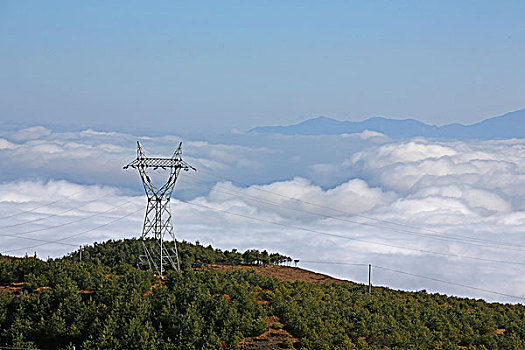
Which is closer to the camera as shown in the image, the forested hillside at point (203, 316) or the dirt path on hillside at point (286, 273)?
the forested hillside at point (203, 316)

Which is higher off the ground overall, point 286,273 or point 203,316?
point 286,273

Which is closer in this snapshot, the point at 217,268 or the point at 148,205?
the point at 148,205

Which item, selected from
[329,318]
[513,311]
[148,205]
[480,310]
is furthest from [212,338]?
[513,311]

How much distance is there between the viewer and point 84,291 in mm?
43438

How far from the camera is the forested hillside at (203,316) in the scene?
123 ft

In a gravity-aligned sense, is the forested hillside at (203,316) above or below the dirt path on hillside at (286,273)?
below

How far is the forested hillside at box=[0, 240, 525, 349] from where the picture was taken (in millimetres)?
37438

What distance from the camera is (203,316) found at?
130ft

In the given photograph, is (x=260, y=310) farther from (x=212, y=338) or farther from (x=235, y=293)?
(x=212, y=338)

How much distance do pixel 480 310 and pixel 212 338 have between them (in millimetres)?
36333

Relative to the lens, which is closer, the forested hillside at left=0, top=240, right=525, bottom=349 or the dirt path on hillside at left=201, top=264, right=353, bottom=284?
the forested hillside at left=0, top=240, right=525, bottom=349

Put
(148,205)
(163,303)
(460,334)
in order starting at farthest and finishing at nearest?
(148,205)
(460,334)
(163,303)

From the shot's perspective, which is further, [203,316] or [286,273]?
[286,273]

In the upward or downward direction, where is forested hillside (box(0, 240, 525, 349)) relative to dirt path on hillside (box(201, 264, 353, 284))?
downward
